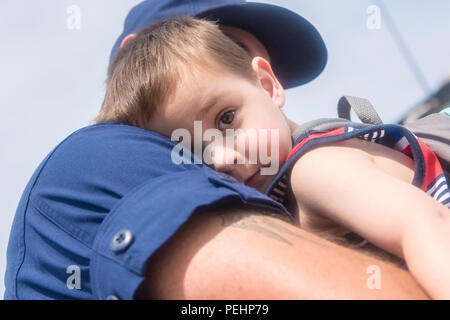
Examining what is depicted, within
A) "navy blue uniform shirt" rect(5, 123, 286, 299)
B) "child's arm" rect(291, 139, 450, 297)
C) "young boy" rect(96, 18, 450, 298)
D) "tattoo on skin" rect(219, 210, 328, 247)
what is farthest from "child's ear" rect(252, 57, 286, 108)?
"tattoo on skin" rect(219, 210, 328, 247)

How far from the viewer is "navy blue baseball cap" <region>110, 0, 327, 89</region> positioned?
5.29 feet

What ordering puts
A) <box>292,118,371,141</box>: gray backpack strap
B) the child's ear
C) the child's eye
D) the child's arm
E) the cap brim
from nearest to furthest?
the child's arm → <box>292,118,371,141</box>: gray backpack strap → the child's eye → the child's ear → the cap brim

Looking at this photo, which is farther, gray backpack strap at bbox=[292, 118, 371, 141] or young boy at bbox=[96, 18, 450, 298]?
gray backpack strap at bbox=[292, 118, 371, 141]

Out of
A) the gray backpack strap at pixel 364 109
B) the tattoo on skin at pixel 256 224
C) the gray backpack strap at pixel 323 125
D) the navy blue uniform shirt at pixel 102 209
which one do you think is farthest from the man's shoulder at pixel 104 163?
the gray backpack strap at pixel 364 109

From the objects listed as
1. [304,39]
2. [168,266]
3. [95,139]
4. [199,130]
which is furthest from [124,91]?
[304,39]

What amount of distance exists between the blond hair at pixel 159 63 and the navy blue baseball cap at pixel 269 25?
0.12 m

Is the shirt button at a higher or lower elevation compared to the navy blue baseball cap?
lower

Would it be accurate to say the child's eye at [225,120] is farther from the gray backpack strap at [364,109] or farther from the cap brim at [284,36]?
the cap brim at [284,36]

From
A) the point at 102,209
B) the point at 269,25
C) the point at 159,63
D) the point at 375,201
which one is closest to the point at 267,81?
the point at 269,25

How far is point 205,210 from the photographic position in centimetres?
77

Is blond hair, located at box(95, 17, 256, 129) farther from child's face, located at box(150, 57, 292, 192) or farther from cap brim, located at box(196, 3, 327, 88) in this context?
cap brim, located at box(196, 3, 327, 88)

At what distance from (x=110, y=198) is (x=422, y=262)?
54 cm

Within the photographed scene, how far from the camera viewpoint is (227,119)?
1.30 m
